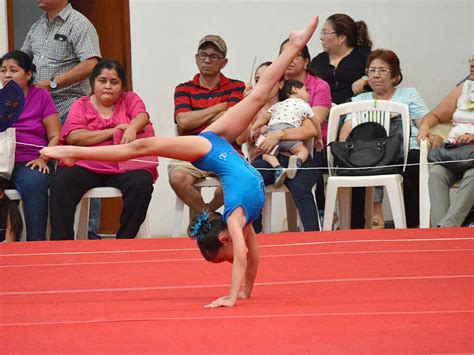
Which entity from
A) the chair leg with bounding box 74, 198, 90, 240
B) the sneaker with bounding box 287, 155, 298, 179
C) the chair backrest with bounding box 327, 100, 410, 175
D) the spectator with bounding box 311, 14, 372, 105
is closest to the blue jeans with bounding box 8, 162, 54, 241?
the chair leg with bounding box 74, 198, 90, 240

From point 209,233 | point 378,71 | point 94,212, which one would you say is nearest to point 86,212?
point 94,212

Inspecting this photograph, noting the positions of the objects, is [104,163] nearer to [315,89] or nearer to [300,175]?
[300,175]

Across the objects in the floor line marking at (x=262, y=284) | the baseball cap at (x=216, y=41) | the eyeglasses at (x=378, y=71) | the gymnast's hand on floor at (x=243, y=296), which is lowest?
the floor line marking at (x=262, y=284)

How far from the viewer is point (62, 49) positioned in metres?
6.33

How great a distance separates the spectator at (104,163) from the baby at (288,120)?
2.12 ft

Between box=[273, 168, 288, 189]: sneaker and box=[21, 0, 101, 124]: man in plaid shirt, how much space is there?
1.30 m

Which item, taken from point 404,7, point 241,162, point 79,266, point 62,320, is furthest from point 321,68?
point 62,320

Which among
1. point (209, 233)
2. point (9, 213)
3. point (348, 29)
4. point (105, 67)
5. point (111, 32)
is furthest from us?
point (111, 32)

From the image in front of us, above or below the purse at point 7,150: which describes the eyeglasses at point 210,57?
above

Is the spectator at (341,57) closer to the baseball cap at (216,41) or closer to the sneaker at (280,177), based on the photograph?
the baseball cap at (216,41)

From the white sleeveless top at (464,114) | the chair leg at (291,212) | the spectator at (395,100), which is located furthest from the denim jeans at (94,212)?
the white sleeveless top at (464,114)

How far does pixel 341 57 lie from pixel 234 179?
313 cm

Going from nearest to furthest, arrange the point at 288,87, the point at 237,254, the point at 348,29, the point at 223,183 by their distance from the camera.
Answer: the point at 237,254
the point at 223,183
the point at 288,87
the point at 348,29

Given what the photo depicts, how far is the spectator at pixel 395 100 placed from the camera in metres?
6.04
